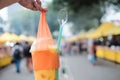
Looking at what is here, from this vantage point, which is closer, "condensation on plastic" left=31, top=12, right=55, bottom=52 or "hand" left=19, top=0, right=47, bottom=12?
"hand" left=19, top=0, right=47, bottom=12

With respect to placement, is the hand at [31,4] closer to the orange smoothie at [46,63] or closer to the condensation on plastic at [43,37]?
the condensation on plastic at [43,37]

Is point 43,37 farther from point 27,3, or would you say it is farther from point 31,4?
point 27,3

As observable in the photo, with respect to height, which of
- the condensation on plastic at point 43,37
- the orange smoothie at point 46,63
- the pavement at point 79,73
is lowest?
the pavement at point 79,73

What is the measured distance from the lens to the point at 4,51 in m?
24.7

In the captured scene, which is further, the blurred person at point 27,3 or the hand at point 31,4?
the hand at point 31,4

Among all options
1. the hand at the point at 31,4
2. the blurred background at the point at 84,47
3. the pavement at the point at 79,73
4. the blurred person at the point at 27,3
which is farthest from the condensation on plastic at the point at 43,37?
the pavement at the point at 79,73

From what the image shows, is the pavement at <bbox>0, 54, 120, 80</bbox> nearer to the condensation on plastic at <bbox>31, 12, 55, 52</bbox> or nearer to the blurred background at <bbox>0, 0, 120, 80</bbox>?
the blurred background at <bbox>0, 0, 120, 80</bbox>

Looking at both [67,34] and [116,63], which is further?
[67,34]

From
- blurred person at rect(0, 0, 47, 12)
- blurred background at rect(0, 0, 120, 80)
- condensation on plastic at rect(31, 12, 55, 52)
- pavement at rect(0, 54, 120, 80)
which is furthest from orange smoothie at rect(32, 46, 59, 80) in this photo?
pavement at rect(0, 54, 120, 80)

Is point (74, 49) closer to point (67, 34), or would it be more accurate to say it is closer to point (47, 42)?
point (67, 34)

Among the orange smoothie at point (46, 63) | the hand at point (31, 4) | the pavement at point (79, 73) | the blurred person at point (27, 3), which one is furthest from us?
the pavement at point (79, 73)

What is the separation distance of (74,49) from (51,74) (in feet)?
160

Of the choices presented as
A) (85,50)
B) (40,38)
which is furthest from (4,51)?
(85,50)

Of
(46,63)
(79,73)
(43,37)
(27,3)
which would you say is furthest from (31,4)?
(79,73)
